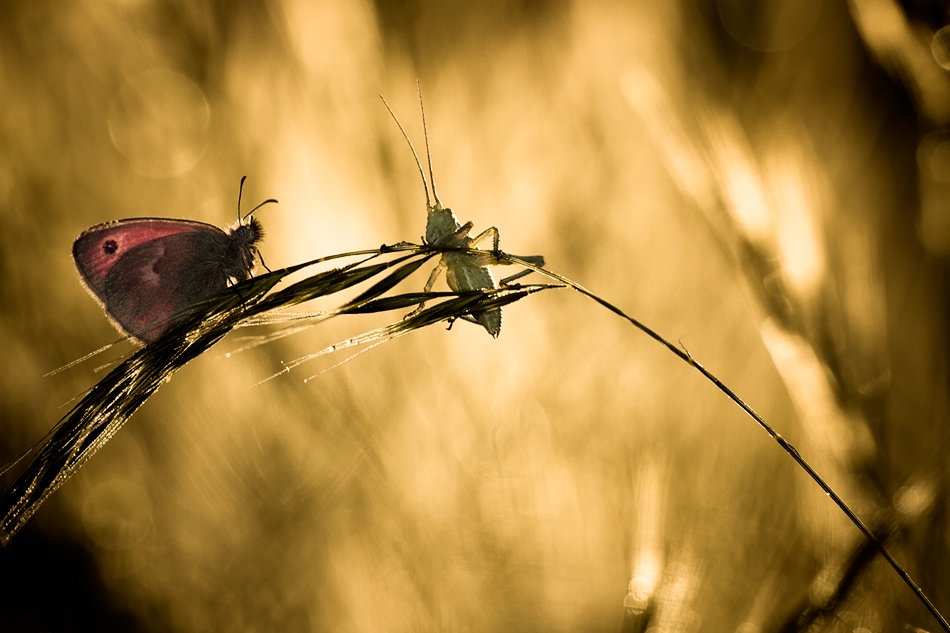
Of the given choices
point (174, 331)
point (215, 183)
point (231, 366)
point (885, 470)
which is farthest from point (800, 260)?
point (215, 183)

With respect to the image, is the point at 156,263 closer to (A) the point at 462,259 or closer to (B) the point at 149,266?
(B) the point at 149,266

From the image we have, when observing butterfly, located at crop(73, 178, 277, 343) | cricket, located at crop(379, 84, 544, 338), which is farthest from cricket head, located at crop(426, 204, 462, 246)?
butterfly, located at crop(73, 178, 277, 343)

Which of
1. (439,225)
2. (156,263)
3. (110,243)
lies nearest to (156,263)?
(156,263)

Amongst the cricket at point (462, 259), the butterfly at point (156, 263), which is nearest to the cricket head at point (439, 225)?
the cricket at point (462, 259)

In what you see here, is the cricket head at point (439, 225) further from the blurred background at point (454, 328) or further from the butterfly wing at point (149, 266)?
the butterfly wing at point (149, 266)

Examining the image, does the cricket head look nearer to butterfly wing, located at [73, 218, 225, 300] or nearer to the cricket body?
the cricket body

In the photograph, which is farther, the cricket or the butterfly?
the butterfly

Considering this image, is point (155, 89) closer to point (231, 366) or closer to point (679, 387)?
point (231, 366)
